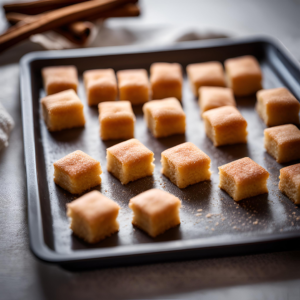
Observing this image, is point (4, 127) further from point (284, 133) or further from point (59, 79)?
point (284, 133)

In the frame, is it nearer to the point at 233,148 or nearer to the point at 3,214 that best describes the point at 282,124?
the point at 233,148

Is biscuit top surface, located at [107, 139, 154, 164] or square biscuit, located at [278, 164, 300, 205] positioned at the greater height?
biscuit top surface, located at [107, 139, 154, 164]

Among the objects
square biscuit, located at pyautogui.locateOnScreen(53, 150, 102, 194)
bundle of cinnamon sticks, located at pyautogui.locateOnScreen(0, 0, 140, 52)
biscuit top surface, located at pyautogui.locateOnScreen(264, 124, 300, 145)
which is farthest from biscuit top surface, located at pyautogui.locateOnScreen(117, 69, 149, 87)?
biscuit top surface, located at pyautogui.locateOnScreen(264, 124, 300, 145)

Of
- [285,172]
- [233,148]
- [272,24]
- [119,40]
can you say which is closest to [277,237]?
[285,172]

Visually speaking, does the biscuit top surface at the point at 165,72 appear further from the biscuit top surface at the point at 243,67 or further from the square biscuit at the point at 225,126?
the square biscuit at the point at 225,126

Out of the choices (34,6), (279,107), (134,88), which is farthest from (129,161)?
(34,6)

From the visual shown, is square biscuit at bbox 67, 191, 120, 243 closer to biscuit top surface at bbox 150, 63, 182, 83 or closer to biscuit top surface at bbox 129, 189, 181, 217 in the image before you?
biscuit top surface at bbox 129, 189, 181, 217

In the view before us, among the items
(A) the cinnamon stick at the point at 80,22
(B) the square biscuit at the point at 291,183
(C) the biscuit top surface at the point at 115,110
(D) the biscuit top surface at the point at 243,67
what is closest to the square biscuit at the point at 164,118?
(C) the biscuit top surface at the point at 115,110
